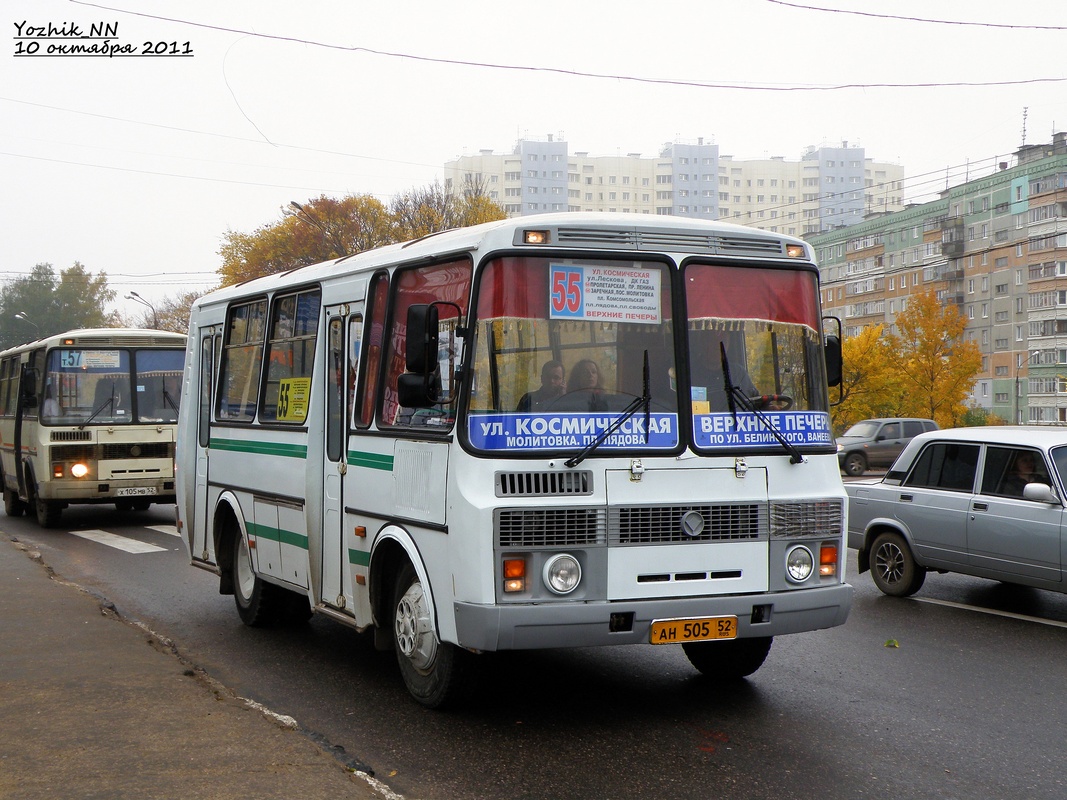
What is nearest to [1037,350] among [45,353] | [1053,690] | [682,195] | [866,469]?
[866,469]

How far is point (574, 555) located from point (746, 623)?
104cm

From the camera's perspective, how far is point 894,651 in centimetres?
880

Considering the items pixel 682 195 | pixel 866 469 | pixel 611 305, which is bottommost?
pixel 866 469

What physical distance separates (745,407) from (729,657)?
185 centimetres

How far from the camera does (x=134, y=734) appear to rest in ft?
19.7

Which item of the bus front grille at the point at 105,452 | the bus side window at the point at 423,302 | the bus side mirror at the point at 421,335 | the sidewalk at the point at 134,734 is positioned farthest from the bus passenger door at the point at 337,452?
the bus front grille at the point at 105,452

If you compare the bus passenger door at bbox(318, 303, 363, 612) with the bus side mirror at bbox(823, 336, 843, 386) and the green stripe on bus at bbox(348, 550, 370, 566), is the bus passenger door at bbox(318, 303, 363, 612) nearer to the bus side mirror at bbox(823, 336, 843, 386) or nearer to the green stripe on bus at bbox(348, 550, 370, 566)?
the green stripe on bus at bbox(348, 550, 370, 566)

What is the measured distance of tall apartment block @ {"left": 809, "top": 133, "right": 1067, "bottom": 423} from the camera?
80188 mm

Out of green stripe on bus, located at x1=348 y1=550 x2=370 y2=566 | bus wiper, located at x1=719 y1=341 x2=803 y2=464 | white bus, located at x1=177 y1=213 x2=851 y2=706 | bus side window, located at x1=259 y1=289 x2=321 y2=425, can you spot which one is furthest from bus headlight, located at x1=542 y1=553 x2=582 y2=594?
bus side window, located at x1=259 y1=289 x2=321 y2=425

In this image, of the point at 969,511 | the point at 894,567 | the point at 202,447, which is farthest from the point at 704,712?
the point at 202,447

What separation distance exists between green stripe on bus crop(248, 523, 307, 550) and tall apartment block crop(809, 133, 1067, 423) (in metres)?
67.4

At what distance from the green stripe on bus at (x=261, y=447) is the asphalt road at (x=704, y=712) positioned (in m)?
1.45

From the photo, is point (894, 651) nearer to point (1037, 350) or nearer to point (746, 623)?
point (746, 623)

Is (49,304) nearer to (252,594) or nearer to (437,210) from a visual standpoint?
(437,210)
